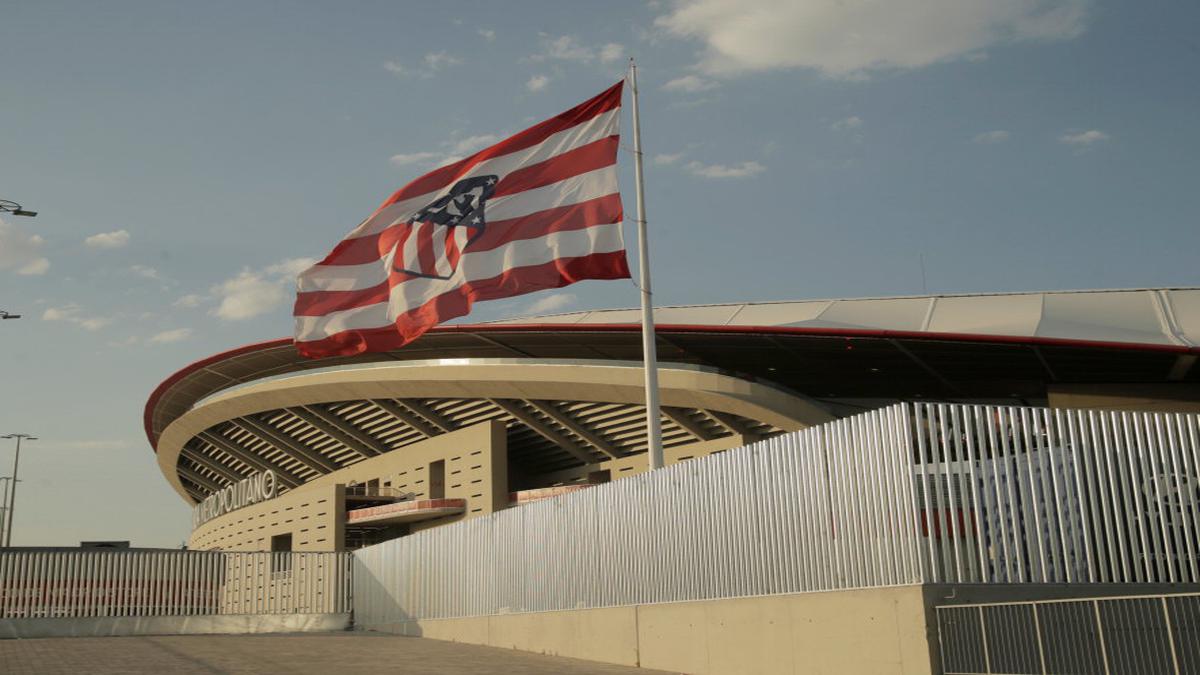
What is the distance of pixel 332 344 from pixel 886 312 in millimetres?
23153

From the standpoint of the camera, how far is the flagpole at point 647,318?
17.4m

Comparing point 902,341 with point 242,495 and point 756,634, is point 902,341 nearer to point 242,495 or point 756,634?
point 756,634

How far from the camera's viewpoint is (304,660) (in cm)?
1823

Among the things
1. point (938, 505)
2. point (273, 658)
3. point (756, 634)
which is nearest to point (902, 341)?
point (756, 634)

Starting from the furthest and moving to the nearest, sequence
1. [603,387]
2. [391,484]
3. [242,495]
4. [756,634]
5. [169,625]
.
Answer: [242,495], [391,484], [603,387], [169,625], [756,634]

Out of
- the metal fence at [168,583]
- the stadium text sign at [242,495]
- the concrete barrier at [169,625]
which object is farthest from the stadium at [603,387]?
the concrete barrier at [169,625]

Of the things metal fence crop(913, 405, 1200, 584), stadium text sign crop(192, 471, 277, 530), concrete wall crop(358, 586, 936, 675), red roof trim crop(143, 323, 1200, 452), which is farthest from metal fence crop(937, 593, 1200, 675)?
stadium text sign crop(192, 471, 277, 530)

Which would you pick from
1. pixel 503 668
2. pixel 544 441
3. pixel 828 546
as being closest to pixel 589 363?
pixel 544 441

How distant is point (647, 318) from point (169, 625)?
55.6ft

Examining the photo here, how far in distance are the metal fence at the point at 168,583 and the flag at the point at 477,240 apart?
11.3 m

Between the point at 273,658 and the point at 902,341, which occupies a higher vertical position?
the point at 902,341

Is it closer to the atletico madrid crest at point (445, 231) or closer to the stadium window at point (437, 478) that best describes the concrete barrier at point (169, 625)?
the atletico madrid crest at point (445, 231)

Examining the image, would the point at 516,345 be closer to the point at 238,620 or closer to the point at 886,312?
the point at 886,312

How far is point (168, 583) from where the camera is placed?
28.8 meters
